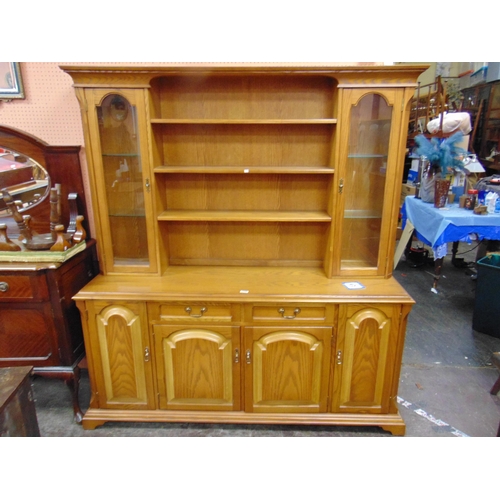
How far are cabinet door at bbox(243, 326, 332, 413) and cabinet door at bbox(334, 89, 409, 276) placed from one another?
45 cm

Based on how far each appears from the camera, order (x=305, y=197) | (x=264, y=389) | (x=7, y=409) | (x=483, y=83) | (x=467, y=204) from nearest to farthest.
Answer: (x=7, y=409) < (x=264, y=389) < (x=305, y=197) < (x=467, y=204) < (x=483, y=83)

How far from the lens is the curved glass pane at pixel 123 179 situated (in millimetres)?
1883

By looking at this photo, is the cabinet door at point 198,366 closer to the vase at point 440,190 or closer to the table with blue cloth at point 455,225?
the table with blue cloth at point 455,225

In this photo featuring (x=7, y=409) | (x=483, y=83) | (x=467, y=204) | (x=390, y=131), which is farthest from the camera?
(x=483, y=83)

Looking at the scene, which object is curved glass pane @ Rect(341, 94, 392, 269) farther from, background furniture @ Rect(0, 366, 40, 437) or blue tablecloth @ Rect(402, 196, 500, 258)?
background furniture @ Rect(0, 366, 40, 437)

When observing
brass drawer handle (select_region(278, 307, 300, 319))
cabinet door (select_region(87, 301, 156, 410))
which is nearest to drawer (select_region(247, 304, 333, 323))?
brass drawer handle (select_region(278, 307, 300, 319))

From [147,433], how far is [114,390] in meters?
0.31

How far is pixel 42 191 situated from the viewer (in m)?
2.21

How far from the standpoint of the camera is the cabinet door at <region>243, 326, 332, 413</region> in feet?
6.25

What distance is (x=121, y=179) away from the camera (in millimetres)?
2002

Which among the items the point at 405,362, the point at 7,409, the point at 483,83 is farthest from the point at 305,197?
the point at 483,83

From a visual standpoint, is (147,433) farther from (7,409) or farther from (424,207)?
(424,207)

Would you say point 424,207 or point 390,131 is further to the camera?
point 424,207

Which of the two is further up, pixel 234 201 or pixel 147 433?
pixel 234 201
